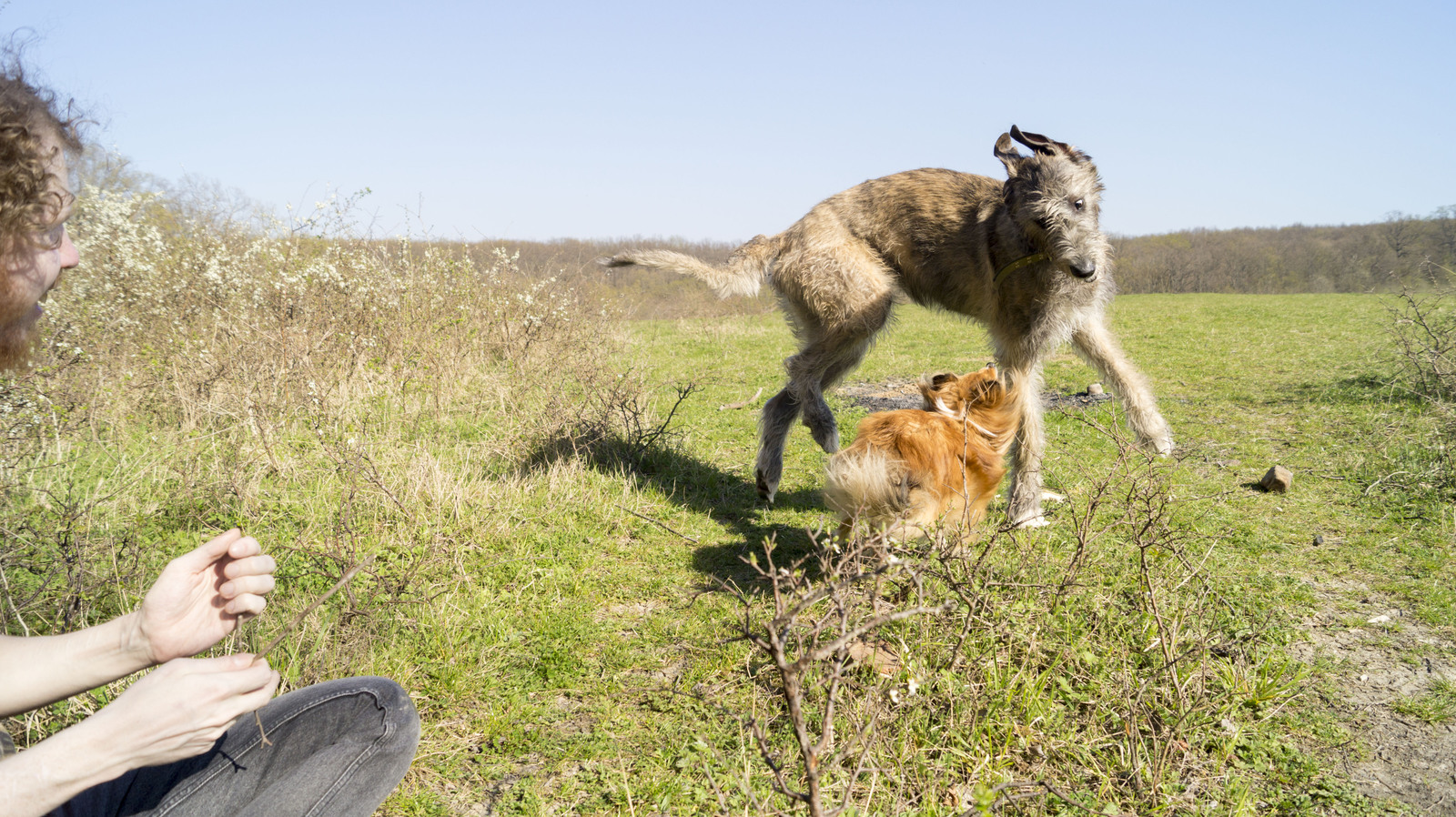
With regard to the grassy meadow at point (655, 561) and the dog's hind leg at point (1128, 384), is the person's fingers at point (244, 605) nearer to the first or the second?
the grassy meadow at point (655, 561)

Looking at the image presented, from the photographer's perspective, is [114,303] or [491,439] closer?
[491,439]

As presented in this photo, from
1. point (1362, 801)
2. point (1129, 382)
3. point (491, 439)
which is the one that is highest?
point (1129, 382)

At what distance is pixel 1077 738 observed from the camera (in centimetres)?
266

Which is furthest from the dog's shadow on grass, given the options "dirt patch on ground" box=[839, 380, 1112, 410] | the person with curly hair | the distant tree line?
the distant tree line

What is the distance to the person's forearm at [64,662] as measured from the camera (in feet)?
4.88

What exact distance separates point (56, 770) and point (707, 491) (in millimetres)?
4381

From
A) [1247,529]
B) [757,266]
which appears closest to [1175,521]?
[1247,529]

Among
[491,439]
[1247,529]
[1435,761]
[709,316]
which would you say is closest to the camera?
[1435,761]

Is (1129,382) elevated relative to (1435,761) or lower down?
elevated

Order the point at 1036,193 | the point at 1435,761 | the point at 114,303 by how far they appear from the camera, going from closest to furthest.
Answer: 1. the point at 1435,761
2. the point at 1036,193
3. the point at 114,303

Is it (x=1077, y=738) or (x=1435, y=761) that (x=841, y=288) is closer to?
(x=1077, y=738)

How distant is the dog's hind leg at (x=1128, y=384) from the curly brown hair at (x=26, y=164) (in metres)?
4.66

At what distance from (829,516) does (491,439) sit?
2549 mm

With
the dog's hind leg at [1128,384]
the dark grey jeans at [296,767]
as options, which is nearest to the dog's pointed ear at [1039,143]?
the dog's hind leg at [1128,384]
